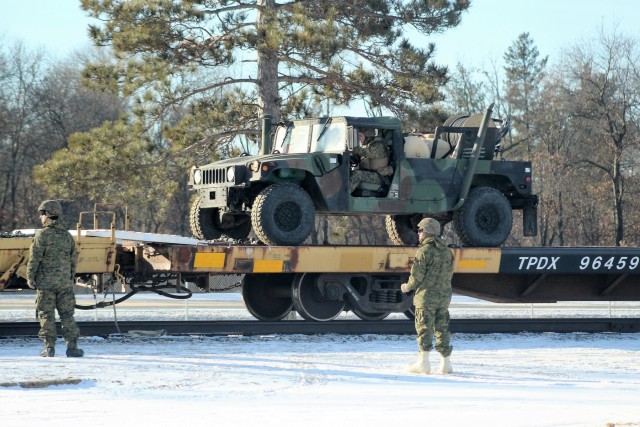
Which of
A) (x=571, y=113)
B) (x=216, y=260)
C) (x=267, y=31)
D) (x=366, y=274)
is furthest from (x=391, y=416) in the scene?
(x=571, y=113)

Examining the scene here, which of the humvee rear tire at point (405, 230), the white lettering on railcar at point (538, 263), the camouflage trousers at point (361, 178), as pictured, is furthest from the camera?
the humvee rear tire at point (405, 230)

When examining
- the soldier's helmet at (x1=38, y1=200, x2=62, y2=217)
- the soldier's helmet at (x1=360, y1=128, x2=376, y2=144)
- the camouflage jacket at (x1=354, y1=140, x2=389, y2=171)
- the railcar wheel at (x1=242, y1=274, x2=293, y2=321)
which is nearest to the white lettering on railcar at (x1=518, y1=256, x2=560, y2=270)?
the camouflage jacket at (x1=354, y1=140, x2=389, y2=171)

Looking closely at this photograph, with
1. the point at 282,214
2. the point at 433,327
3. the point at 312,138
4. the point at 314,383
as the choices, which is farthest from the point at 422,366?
the point at 312,138

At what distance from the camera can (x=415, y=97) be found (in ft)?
75.3

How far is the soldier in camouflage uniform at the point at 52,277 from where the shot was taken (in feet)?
39.1

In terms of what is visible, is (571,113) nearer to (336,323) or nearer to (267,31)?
(267,31)

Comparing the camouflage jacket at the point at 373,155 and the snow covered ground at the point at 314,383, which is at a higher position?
the camouflage jacket at the point at 373,155

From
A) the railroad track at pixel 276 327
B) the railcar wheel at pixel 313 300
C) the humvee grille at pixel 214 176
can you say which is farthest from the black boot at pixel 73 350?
the railcar wheel at pixel 313 300

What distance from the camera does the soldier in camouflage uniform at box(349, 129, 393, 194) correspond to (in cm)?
1438

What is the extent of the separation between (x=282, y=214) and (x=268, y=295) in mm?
2210

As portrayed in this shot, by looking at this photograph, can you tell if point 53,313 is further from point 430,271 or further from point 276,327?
point 430,271

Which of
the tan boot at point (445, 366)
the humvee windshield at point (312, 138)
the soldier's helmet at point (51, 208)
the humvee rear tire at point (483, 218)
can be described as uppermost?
the humvee windshield at point (312, 138)

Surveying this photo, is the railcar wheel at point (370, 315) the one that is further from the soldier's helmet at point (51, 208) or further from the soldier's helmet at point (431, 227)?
the soldier's helmet at point (51, 208)

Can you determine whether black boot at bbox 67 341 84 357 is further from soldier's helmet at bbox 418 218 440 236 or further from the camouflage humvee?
soldier's helmet at bbox 418 218 440 236
